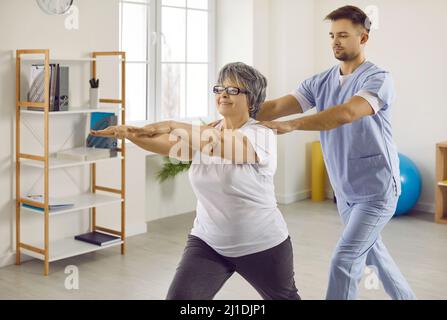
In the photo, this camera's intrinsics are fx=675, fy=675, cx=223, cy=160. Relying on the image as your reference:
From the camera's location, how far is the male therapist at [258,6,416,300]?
112 inches

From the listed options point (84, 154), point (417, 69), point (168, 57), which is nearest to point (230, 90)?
point (84, 154)

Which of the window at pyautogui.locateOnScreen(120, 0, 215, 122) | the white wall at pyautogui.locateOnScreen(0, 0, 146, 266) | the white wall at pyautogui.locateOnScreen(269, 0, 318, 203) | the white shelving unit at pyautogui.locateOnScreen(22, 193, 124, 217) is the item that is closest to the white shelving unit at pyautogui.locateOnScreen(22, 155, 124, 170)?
the white wall at pyautogui.locateOnScreen(0, 0, 146, 266)

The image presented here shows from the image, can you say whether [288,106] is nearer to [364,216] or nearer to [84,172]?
[364,216]

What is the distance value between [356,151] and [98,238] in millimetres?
2360

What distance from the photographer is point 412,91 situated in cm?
629

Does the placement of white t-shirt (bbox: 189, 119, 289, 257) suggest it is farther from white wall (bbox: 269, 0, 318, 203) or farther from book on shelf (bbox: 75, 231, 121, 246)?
white wall (bbox: 269, 0, 318, 203)

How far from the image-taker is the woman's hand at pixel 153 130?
2.07 meters

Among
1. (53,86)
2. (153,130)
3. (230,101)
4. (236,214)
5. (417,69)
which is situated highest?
(417,69)

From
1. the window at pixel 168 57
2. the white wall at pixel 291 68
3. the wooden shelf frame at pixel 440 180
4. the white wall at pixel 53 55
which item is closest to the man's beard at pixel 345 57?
the white wall at pixel 53 55

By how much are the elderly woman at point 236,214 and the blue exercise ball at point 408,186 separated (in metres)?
3.67

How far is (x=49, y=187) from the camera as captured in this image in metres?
4.62

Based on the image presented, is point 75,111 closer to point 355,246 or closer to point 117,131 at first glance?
point 355,246
